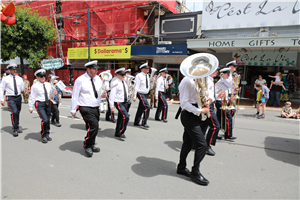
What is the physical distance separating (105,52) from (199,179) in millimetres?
16104

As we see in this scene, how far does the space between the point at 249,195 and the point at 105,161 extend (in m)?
2.54

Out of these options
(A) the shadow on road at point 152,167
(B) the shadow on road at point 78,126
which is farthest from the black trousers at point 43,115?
(A) the shadow on road at point 152,167

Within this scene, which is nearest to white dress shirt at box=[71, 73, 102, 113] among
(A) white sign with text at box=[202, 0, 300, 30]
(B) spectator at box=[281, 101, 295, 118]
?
(B) spectator at box=[281, 101, 295, 118]

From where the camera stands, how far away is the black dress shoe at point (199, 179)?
3346 millimetres

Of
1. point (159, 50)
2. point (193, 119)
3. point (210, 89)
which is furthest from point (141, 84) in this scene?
point (159, 50)

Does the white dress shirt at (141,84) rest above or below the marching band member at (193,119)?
above

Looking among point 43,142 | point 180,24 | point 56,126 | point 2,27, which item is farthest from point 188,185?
point 2,27

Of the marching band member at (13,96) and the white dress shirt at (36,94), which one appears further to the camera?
the marching band member at (13,96)

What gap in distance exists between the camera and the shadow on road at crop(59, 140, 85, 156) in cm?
477

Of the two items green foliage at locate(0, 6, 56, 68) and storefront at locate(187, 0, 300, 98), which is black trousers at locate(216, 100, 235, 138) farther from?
green foliage at locate(0, 6, 56, 68)

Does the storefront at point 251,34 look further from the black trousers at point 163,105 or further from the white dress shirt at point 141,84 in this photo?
the white dress shirt at point 141,84

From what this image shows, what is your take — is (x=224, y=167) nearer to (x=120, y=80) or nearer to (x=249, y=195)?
(x=249, y=195)

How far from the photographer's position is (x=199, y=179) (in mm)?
3371

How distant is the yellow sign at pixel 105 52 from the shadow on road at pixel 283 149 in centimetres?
1270
